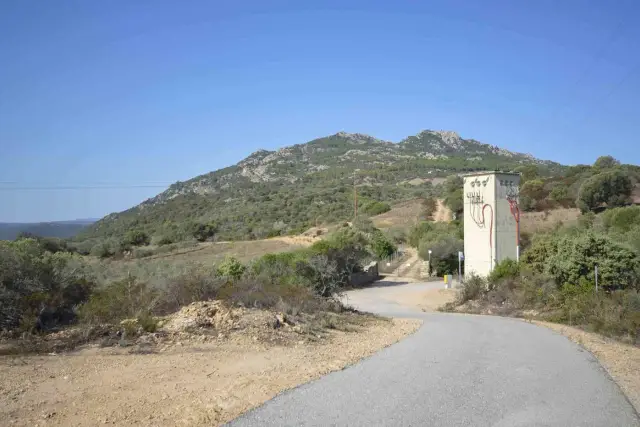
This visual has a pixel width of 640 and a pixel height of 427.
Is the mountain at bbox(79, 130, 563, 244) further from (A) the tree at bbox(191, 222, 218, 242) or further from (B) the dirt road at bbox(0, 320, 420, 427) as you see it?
(B) the dirt road at bbox(0, 320, 420, 427)

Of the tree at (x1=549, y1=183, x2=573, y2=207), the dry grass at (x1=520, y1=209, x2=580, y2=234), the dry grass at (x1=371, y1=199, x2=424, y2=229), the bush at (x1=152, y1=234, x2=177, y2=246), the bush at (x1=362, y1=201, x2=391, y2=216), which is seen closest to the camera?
the dry grass at (x1=520, y1=209, x2=580, y2=234)

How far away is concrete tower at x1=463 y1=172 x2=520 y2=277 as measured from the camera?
97.2ft

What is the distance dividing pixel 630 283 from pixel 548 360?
1261 centimetres

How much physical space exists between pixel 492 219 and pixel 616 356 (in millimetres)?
18782

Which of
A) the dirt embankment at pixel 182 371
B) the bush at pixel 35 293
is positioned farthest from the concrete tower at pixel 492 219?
the bush at pixel 35 293

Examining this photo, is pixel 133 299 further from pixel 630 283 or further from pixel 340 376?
pixel 630 283

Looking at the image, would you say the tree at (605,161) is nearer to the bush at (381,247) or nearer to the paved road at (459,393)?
the bush at (381,247)

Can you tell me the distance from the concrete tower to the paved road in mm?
18712

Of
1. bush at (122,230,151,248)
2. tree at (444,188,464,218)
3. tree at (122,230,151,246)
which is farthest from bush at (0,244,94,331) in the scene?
tree at (444,188,464,218)

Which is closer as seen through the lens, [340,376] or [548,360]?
[340,376]

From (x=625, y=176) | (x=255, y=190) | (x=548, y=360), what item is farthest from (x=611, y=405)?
(x=255, y=190)

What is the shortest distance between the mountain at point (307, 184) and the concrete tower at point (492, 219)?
39751 mm

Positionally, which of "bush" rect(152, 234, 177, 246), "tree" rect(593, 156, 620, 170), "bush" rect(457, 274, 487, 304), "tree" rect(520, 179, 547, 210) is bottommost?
"bush" rect(457, 274, 487, 304)

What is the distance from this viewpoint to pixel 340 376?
27.0 ft
